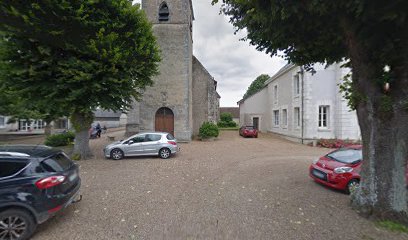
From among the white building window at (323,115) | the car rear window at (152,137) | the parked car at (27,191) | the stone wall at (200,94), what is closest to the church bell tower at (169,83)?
the stone wall at (200,94)

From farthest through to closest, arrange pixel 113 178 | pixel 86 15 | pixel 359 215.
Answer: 1. pixel 86 15
2. pixel 113 178
3. pixel 359 215

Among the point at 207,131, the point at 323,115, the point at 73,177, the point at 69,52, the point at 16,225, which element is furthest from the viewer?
the point at 207,131

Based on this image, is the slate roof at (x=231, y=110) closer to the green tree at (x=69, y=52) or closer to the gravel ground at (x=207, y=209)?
the green tree at (x=69, y=52)

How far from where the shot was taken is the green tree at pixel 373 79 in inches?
141

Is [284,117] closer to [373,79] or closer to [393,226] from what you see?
[373,79]

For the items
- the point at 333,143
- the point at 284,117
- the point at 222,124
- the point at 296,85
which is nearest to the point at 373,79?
the point at 333,143

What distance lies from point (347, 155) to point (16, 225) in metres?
7.87

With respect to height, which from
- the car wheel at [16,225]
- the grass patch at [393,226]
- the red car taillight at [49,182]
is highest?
the red car taillight at [49,182]

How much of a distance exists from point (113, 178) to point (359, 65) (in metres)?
7.35

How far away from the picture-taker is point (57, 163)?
3775 millimetres

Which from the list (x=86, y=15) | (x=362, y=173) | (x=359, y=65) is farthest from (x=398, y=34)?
(x=86, y=15)

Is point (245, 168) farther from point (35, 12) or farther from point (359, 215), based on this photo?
point (35, 12)

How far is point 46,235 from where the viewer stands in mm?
3371

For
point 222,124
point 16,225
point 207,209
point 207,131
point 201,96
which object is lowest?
point 207,209
